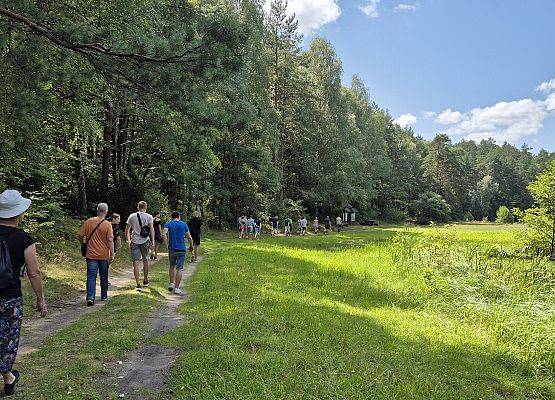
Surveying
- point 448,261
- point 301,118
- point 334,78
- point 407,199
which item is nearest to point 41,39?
point 448,261

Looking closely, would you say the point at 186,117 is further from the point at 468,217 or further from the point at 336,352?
the point at 468,217

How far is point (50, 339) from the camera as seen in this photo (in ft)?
19.7

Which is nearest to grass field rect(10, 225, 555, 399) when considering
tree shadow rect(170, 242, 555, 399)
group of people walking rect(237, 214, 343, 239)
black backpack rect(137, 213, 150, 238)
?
tree shadow rect(170, 242, 555, 399)

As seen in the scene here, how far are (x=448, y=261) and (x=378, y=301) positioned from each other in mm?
5129

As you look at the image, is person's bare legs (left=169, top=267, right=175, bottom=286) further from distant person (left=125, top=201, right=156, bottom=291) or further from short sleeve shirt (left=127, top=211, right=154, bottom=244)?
short sleeve shirt (left=127, top=211, right=154, bottom=244)

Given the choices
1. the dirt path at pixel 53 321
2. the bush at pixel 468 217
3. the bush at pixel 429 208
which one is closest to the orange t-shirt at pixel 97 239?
the dirt path at pixel 53 321

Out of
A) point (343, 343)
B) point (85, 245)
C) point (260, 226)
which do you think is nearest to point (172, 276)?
point (85, 245)

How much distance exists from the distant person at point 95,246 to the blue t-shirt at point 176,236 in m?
1.49

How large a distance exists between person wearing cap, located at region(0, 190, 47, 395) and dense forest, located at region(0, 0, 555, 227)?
3594 millimetres

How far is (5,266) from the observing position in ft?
13.6

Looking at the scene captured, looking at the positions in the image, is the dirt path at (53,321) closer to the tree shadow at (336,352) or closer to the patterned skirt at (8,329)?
the patterned skirt at (8,329)

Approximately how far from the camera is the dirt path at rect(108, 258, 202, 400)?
14.5ft

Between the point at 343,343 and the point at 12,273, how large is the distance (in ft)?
14.2

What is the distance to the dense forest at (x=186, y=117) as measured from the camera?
7441 mm
